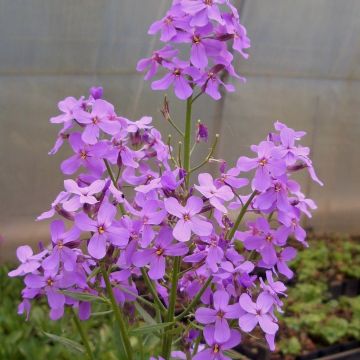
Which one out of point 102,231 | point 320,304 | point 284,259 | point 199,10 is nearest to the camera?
point 102,231

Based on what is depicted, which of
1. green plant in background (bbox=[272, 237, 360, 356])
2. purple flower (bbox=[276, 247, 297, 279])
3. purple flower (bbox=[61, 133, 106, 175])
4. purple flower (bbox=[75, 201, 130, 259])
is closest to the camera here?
purple flower (bbox=[75, 201, 130, 259])

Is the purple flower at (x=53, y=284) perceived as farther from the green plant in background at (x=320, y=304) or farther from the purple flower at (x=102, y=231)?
the green plant in background at (x=320, y=304)

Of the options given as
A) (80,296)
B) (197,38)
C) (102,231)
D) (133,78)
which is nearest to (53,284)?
(80,296)

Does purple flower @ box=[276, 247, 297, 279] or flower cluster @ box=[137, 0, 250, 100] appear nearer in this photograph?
flower cluster @ box=[137, 0, 250, 100]

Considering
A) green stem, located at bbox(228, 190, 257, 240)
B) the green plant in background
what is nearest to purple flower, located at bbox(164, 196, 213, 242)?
green stem, located at bbox(228, 190, 257, 240)

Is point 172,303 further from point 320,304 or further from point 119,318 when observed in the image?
point 320,304

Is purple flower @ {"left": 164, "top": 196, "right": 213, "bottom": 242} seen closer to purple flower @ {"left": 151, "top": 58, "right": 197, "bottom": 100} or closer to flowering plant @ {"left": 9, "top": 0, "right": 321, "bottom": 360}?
flowering plant @ {"left": 9, "top": 0, "right": 321, "bottom": 360}
